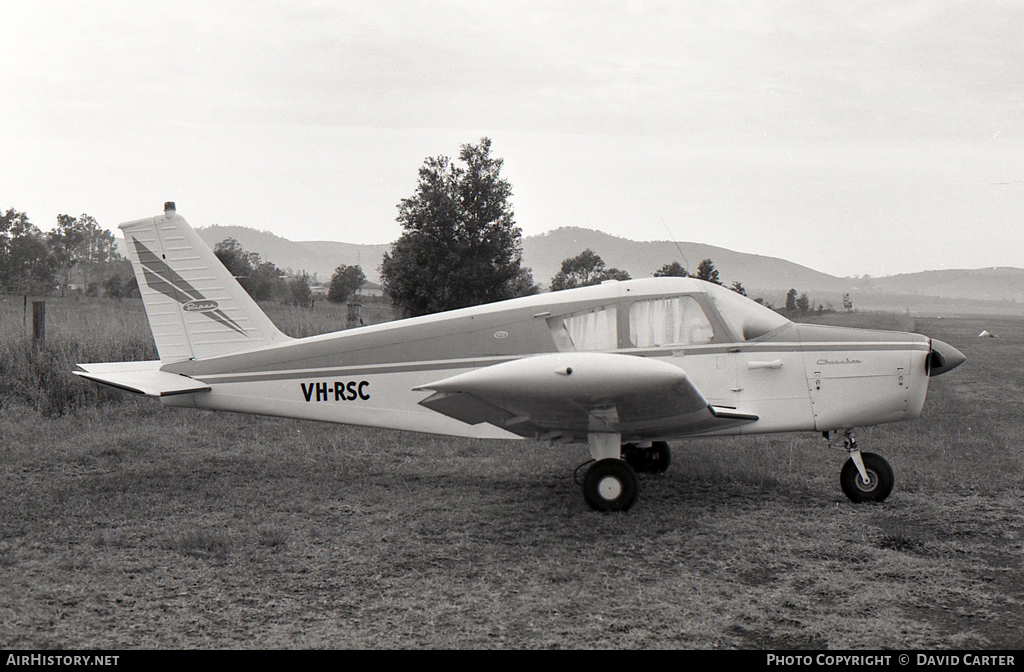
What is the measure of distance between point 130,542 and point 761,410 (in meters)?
5.03

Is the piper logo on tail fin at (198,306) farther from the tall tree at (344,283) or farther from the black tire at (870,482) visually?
the tall tree at (344,283)

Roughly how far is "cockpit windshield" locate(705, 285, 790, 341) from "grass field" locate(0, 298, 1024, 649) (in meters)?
1.52

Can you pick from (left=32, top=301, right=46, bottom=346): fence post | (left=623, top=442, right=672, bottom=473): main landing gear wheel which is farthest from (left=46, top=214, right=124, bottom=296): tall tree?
(left=623, top=442, right=672, bottom=473): main landing gear wheel

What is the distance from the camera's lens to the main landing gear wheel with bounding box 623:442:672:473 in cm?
772

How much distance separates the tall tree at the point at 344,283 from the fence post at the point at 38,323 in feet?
128

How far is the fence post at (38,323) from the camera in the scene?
11.5 metres

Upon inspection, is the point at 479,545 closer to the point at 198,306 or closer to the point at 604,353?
the point at 604,353

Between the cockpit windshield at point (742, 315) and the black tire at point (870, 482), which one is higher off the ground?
the cockpit windshield at point (742, 315)

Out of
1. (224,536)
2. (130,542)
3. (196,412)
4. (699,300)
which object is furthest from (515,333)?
(196,412)

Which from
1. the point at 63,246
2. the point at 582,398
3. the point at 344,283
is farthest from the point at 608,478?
the point at 63,246

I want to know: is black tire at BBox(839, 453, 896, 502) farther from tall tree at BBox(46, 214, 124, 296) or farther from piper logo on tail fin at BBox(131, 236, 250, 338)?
tall tree at BBox(46, 214, 124, 296)

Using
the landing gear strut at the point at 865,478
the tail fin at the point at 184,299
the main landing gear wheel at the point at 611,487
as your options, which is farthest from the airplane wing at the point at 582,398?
the tail fin at the point at 184,299

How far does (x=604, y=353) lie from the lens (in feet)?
19.1

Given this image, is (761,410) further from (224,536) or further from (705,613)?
(224,536)
